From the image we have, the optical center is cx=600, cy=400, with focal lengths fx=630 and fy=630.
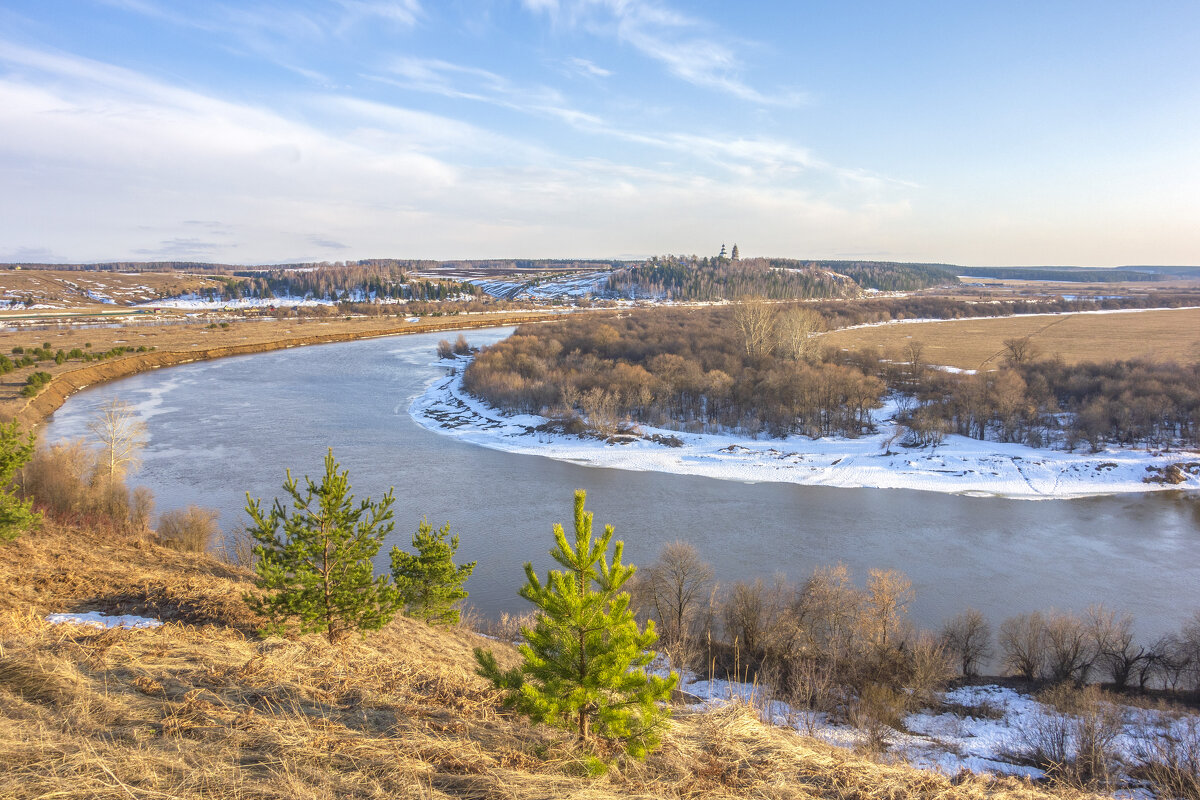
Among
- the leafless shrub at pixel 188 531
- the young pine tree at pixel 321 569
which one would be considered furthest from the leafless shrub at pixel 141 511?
the young pine tree at pixel 321 569

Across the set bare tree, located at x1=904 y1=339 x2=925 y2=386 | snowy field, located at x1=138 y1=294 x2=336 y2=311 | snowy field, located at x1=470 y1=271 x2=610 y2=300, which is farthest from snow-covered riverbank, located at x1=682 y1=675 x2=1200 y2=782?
snowy field, located at x1=470 y1=271 x2=610 y2=300

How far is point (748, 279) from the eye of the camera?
112m

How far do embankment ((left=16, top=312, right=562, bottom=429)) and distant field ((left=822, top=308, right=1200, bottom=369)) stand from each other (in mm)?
46331

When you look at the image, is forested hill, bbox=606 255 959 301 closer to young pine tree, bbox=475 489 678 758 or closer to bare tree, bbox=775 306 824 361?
bare tree, bbox=775 306 824 361

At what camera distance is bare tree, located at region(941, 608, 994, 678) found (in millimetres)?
11922

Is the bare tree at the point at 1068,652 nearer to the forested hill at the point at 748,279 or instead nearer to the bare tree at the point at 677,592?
the bare tree at the point at 677,592

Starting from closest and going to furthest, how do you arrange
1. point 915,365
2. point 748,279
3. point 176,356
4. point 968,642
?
point 968,642
point 915,365
point 176,356
point 748,279

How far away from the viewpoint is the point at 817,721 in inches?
390

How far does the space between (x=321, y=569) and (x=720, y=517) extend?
14225mm

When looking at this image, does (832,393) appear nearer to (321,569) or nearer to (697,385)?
(697,385)

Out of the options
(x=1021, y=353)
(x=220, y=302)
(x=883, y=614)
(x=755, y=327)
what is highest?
(x=220, y=302)

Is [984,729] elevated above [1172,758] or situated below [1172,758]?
below

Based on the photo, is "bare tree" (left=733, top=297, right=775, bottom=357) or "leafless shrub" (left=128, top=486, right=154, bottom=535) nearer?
"leafless shrub" (left=128, top=486, right=154, bottom=535)

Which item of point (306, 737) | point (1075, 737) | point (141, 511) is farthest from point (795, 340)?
point (306, 737)
